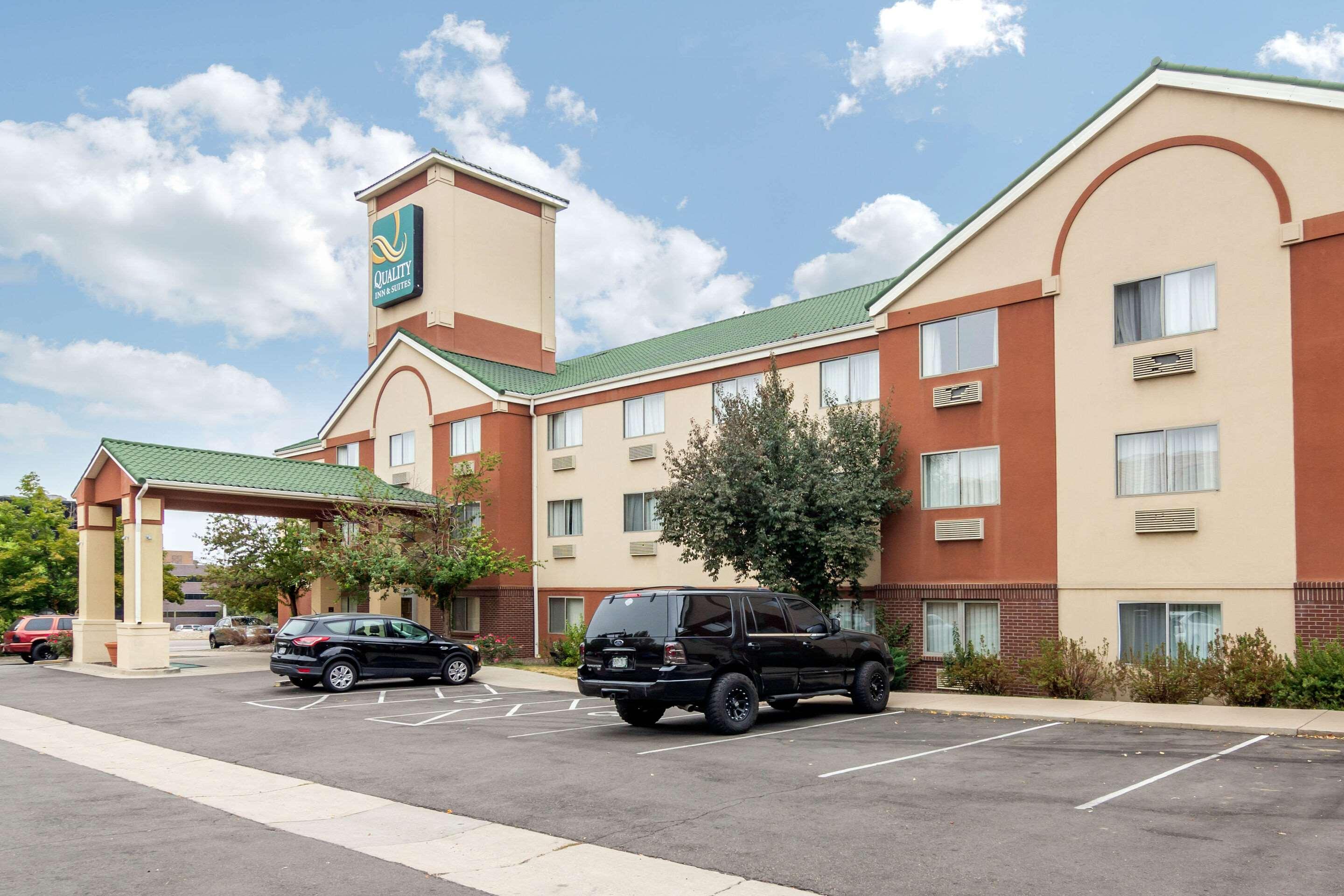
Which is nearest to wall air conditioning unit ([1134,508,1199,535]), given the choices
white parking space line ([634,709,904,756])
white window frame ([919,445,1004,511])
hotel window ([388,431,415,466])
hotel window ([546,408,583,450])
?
white window frame ([919,445,1004,511])

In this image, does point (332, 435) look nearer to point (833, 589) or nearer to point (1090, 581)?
point (833, 589)

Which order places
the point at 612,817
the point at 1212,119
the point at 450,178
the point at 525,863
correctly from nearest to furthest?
1. the point at 525,863
2. the point at 612,817
3. the point at 1212,119
4. the point at 450,178

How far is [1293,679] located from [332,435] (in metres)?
31.2

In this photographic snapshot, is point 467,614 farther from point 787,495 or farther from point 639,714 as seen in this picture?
point 639,714

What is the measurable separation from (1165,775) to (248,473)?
24.8 meters

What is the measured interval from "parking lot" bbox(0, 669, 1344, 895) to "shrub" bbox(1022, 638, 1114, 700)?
2.84m

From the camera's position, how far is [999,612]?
19422 millimetres

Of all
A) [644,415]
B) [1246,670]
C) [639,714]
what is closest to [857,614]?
[1246,670]

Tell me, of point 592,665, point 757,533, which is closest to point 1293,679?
point 757,533

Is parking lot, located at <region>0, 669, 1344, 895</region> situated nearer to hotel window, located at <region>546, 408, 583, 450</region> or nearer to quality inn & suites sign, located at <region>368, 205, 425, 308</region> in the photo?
hotel window, located at <region>546, 408, 583, 450</region>

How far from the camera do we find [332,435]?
3747 centimetres

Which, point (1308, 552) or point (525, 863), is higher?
point (1308, 552)

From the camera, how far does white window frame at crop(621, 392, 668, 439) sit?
27.0 m

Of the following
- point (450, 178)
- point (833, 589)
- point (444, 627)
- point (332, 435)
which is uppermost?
point (450, 178)
